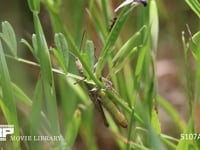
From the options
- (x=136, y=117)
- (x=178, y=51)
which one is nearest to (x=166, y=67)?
(x=178, y=51)

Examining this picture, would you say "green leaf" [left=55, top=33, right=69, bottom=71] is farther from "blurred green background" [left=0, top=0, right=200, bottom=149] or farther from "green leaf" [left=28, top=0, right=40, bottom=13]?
"blurred green background" [left=0, top=0, right=200, bottom=149]

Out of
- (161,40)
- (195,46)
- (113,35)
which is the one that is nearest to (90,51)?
(113,35)

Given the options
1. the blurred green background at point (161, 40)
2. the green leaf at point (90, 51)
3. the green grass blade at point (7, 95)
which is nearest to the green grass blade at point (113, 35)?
the green leaf at point (90, 51)

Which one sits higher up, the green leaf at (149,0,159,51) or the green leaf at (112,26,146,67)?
the green leaf at (149,0,159,51)

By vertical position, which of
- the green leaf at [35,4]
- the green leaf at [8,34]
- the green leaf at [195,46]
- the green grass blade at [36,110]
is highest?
the green leaf at [35,4]

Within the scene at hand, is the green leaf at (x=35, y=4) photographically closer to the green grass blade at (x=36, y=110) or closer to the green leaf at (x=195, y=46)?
the green grass blade at (x=36, y=110)

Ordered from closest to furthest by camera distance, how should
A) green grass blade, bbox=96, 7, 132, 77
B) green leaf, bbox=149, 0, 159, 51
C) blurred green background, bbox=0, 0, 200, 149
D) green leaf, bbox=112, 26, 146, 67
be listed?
green grass blade, bbox=96, 7, 132, 77 < green leaf, bbox=112, 26, 146, 67 < green leaf, bbox=149, 0, 159, 51 < blurred green background, bbox=0, 0, 200, 149

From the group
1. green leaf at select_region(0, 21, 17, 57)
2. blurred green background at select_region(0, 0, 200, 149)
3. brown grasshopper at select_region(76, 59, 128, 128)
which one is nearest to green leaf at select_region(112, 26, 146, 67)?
brown grasshopper at select_region(76, 59, 128, 128)

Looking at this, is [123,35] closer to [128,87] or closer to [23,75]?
[23,75]

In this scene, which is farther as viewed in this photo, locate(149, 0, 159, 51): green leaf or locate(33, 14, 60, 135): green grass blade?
locate(149, 0, 159, 51): green leaf

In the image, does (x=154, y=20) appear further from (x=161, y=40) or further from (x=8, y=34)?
(x=161, y=40)

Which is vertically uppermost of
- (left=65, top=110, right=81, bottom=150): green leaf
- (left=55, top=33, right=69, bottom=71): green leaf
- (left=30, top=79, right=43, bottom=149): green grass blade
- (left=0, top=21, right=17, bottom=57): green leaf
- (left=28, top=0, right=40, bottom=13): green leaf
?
(left=28, top=0, right=40, bottom=13): green leaf
